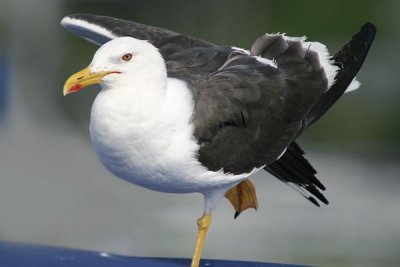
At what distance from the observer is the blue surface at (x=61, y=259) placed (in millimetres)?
4684

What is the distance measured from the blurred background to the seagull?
11.4 feet

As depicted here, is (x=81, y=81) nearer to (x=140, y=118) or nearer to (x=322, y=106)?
(x=140, y=118)

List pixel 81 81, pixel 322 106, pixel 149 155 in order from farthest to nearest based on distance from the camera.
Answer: pixel 322 106, pixel 149 155, pixel 81 81

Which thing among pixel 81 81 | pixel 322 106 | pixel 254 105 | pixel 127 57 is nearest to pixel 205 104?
pixel 254 105

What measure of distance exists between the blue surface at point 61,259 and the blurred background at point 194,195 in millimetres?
3874

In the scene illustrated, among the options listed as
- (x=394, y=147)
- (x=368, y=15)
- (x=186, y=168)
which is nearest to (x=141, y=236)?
(x=394, y=147)

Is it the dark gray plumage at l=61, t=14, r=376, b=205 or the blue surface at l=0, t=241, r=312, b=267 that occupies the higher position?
the dark gray plumage at l=61, t=14, r=376, b=205

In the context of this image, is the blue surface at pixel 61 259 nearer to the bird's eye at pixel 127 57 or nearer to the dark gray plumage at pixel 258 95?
the dark gray plumage at pixel 258 95

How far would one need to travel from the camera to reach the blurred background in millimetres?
9438

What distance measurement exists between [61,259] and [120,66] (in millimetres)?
701

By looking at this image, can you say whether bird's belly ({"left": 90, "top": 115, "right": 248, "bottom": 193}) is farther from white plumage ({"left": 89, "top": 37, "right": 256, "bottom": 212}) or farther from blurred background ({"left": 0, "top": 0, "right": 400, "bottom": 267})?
blurred background ({"left": 0, "top": 0, "right": 400, "bottom": 267})

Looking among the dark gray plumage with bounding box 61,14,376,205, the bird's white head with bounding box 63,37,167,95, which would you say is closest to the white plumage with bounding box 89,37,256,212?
the bird's white head with bounding box 63,37,167,95

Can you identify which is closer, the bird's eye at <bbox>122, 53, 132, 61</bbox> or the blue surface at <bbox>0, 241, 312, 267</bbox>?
the bird's eye at <bbox>122, 53, 132, 61</bbox>

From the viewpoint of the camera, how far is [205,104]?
A: 478 centimetres
